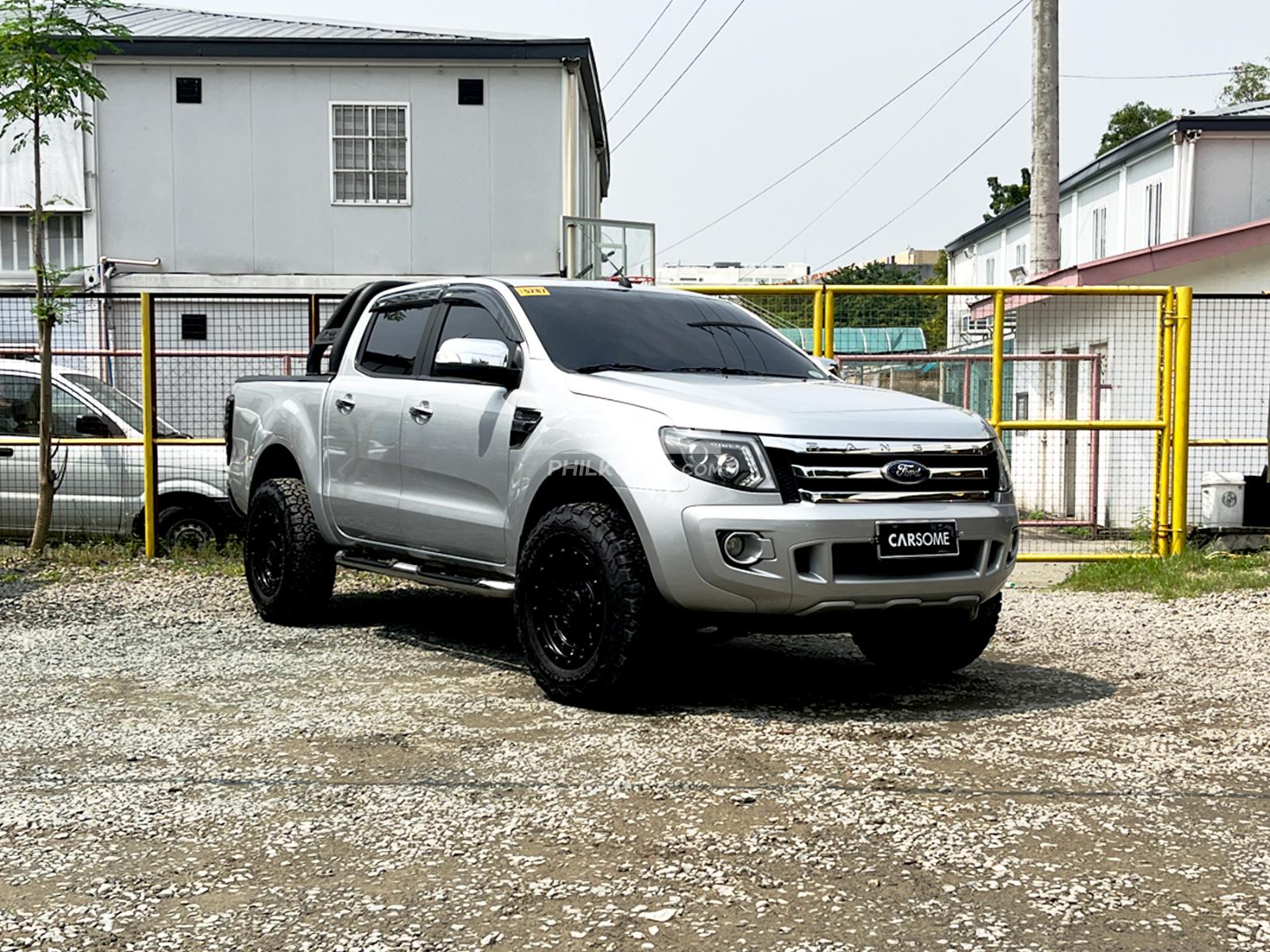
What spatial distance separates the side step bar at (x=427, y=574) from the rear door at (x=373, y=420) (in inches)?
5.3

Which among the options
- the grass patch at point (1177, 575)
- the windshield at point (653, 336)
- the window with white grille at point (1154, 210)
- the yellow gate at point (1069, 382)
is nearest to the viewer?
the windshield at point (653, 336)

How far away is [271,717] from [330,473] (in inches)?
94.7

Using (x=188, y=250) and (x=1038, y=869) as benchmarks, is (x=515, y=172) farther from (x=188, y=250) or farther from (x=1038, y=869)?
(x=1038, y=869)

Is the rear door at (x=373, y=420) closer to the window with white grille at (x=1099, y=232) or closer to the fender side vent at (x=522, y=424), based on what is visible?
the fender side vent at (x=522, y=424)

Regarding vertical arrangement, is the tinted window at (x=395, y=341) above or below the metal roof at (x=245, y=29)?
below

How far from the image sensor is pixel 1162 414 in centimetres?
1248

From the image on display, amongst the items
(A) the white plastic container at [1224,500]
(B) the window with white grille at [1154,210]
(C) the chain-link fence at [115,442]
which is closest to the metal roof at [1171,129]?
(B) the window with white grille at [1154,210]

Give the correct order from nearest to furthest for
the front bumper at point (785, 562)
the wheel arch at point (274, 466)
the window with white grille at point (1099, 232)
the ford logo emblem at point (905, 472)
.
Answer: the front bumper at point (785, 562) < the ford logo emblem at point (905, 472) < the wheel arch at point (274, 466) < the window with white grille at point (1099, 232)

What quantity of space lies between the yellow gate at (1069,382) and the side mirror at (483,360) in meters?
4.00

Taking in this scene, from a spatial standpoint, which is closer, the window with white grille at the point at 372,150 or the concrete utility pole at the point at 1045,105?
the concrete utility pole at the point at 1045,105

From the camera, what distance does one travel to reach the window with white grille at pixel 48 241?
24625 millimetres

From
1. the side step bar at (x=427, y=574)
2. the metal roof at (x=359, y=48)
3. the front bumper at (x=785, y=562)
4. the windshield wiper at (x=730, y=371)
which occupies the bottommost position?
the side step bar at (x=427, y=574)

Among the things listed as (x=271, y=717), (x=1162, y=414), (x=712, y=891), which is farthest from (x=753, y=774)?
(x=1162, y=414)

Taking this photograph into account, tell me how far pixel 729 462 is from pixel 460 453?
1789 mm
